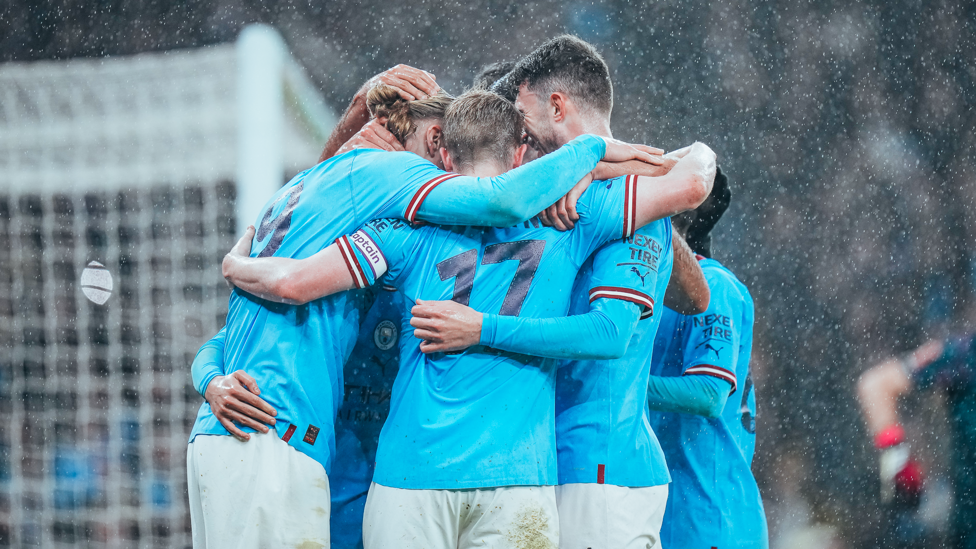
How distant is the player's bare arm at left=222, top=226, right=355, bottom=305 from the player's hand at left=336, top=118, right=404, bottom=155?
1.22 feet

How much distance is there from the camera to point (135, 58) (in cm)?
789

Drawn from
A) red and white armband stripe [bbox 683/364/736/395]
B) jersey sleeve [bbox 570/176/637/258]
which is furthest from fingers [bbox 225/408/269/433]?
red and white armband stripe [bbox 683/364/736/395]

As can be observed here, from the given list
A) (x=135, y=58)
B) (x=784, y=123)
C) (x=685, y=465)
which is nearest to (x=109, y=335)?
(x=135, y=58)

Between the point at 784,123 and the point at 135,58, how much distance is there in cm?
659

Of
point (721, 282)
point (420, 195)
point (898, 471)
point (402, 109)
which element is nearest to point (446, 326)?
point (420, 195)

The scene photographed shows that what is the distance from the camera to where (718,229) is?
20.8 feet

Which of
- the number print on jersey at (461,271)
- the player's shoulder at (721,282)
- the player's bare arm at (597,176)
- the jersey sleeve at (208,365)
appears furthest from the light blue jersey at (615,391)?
the jersey sleeve at (208,365)

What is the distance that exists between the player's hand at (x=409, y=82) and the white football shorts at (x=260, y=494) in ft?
2.86

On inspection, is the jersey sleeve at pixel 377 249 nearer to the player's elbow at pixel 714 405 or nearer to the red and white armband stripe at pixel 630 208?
the red and white armband stripe at pixel 630 208

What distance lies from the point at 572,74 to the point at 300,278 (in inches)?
34.3

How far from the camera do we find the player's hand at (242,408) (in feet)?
4.69

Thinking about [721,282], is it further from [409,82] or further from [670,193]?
[409,82]

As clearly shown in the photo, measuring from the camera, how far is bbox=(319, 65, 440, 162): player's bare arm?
184 centimetres

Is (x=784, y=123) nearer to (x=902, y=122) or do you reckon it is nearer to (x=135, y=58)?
(x=902, y=122)
